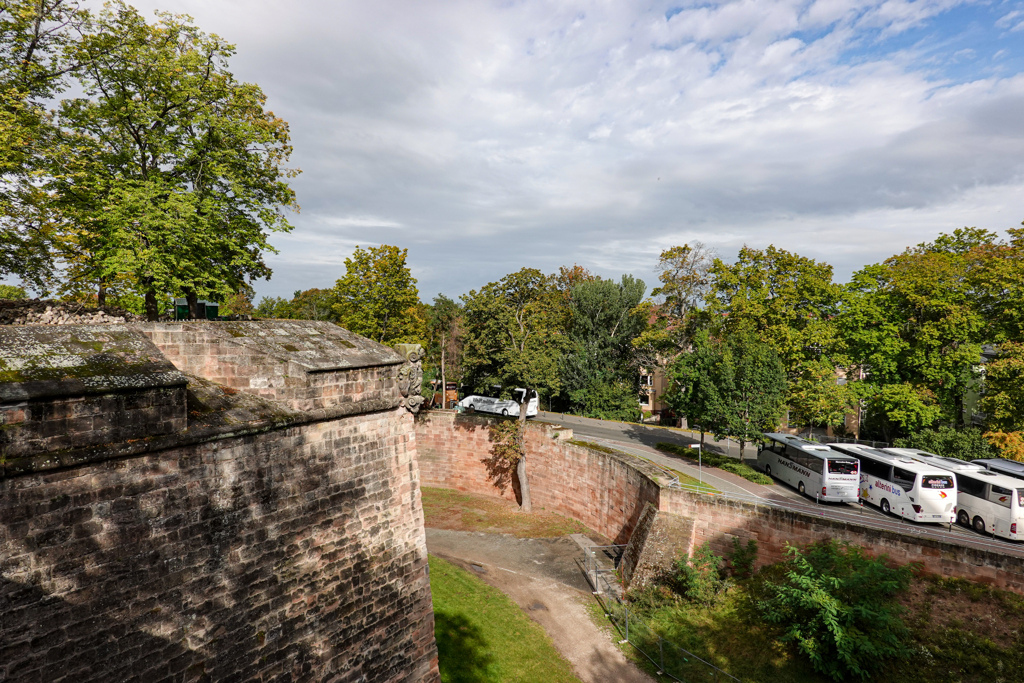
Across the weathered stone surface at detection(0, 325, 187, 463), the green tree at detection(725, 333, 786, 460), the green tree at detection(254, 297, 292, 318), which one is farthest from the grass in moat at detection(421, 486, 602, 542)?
the green tree at detection(254, 297, 292, 318)

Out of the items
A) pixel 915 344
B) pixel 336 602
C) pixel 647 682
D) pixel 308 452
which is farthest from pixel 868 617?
pixel 915 344

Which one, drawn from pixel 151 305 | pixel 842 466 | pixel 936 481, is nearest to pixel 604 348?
pixel 842 466

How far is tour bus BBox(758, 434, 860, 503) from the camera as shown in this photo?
16.6 metres

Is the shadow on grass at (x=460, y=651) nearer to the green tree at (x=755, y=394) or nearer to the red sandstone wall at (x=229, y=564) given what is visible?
the red sandstone wall at (x=229, y=564)

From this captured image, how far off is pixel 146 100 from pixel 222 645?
14.5m

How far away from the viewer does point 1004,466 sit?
15.5 metres

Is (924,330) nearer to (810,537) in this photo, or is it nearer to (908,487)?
(908,487)

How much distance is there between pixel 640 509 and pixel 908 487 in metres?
8.50

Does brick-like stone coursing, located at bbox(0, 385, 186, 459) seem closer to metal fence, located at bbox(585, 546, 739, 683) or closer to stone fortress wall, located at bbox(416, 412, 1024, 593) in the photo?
metal fence, located at bbox(585, 546, 739, 683)

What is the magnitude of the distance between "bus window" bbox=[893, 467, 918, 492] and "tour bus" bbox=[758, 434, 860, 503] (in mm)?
1171

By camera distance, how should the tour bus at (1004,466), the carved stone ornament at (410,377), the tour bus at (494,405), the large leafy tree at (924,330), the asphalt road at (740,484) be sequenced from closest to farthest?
1. the carved stone ornament at (410,377)
2. the asphalt road at (740,484)
3. the tour bus at (1004,466)
4. the large leafy tree at (924,330)
5. the tour bus at (494,405)

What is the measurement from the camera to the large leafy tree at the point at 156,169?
38.9ft

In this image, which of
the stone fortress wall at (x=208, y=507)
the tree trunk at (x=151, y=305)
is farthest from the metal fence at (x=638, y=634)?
the tree trunk at (x=151, y=305)

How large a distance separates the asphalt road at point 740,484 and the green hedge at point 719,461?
1.39 feet
